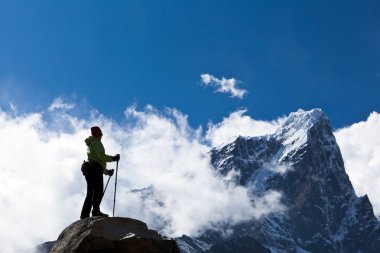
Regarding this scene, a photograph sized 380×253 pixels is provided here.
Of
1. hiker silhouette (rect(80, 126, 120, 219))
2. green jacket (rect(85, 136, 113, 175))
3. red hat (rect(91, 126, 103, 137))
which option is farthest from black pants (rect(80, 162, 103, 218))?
red hat (rect(91, 126, 103, 137))

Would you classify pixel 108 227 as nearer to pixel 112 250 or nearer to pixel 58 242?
pixel 112 250

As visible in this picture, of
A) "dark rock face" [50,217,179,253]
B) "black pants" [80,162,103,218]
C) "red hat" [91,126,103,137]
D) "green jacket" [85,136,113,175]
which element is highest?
"red hat" [91,126,103,137]

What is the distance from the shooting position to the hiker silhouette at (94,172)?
1859 centimetres

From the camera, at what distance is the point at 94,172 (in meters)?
18.6

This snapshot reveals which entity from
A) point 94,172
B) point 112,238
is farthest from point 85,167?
point 112,238

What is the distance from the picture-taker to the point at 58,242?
1802cm

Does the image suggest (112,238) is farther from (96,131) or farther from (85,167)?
(96,131)

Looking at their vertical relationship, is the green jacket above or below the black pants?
above

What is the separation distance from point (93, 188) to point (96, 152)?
3.28ft

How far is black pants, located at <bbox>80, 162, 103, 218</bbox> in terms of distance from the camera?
732 inches

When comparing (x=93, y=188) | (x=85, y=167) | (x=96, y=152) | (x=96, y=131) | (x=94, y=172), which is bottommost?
(x=93, y=188)

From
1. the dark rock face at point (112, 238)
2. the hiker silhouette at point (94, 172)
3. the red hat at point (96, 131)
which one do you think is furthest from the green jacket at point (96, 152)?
the dark rock face at point (112, 238)

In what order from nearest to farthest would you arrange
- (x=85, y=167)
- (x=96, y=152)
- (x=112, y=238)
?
(x=112, y=238), (x=96, y=152), (x=85, y=167)

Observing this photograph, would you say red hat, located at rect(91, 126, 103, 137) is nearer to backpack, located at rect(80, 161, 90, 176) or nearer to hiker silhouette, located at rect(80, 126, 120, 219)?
hiker silhouette, located at rect(80, 126, 120, 219)
